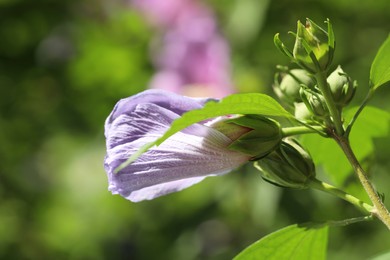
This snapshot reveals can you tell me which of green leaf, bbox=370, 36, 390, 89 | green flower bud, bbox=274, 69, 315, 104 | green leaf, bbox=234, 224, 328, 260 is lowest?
green leaf, bbox=234, 224, 328, 260

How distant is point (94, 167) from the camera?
9.36 ft

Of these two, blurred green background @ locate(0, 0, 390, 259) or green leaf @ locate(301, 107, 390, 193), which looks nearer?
green leaf @ locate(301, 107, 390, 193)

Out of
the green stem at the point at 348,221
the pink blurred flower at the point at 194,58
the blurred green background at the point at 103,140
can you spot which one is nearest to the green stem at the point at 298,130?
the green stem at the point at 348,221

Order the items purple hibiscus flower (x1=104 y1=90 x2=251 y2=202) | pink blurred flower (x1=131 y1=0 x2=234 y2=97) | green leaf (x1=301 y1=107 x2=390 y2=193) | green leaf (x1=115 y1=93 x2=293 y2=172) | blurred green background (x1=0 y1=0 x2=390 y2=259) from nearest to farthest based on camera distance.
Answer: green leaf (x1=115 y1=93 x2=293 y2=172) → purple hibiscus flower (x1=104 y1=90 x2=251 y2=202) → green leaf (x1=301 y1=107 x2=390 y2=193) → blurred green background (x1=0 y1=0 x2=390 y2=259) → pink blurred flower (x1=131 y1=0 x2=234 y2=97)

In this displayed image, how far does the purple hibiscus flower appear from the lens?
2.84 ft

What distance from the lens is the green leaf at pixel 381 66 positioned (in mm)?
848

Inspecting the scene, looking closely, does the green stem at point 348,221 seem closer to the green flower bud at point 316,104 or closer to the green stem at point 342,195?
the green stem at point 342,195

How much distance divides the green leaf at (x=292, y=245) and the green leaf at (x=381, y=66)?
0.66 feet

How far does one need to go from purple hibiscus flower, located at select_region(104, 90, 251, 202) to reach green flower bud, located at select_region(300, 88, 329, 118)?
0.08 m

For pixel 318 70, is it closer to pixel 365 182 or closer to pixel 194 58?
pixel 365 182

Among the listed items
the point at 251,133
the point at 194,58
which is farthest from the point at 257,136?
the point at 194,58

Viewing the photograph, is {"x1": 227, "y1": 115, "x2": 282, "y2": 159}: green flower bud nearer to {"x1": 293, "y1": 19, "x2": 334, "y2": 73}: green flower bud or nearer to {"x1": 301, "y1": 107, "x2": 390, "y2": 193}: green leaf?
{"x1": 293, "y1": 19, "x2": 334, "y2": 73}: green flower bud

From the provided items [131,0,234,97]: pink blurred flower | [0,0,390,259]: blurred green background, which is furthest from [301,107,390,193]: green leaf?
[131,0,234,97]: pink blurred flower

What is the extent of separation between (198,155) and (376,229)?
5.50ft
